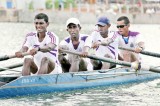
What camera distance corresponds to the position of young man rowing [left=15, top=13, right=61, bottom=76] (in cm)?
1500

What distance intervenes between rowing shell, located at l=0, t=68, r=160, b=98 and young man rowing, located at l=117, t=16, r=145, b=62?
0.62 m

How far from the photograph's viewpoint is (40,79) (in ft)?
49.1

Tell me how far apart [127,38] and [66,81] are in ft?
11.2

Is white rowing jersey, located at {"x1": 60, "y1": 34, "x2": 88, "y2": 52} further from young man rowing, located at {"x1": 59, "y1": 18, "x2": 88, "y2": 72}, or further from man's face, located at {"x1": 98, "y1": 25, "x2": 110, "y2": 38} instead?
man's face, located at {"x1": 98, "y1": 25, "x2": 110, "y2": 38}

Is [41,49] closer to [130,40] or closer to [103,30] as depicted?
[103,30]

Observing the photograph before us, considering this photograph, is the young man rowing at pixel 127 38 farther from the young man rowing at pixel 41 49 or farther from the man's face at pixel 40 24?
the man's face at pixel 40 24

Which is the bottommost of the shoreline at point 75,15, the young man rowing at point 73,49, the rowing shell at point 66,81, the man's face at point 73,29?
the rowing shell at point 66,81

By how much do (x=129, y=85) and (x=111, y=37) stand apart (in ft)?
4.94

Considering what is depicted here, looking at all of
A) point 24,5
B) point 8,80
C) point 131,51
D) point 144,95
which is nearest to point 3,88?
point 8,80

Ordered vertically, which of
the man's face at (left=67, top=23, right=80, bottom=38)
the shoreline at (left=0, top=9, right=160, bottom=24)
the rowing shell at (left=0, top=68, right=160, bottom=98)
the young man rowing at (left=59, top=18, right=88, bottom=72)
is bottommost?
the rowing shell at (left=0, top=68, right=160, bottom=98)

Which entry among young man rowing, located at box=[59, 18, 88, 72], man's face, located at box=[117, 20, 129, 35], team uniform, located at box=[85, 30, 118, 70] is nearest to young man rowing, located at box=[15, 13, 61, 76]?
young man rowing, located at box=[59, 18, 88, 72]

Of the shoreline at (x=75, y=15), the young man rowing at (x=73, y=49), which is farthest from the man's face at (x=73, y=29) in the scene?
the shoreline at (x=75, y=15)

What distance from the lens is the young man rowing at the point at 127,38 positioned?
1803 cm

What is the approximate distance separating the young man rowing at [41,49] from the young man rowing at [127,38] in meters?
3.26
